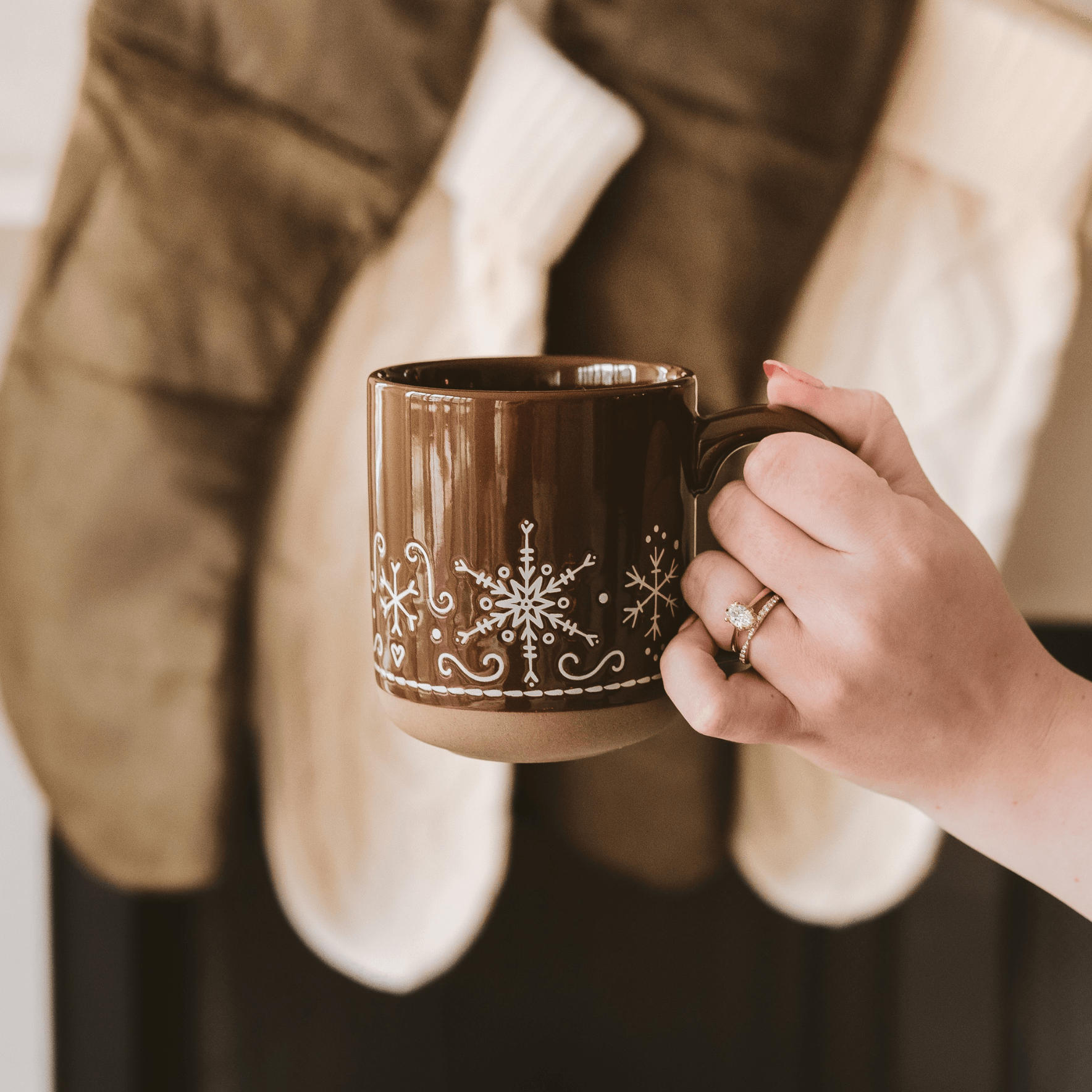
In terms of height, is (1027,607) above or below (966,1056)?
above

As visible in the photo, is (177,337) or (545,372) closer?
(545,372)

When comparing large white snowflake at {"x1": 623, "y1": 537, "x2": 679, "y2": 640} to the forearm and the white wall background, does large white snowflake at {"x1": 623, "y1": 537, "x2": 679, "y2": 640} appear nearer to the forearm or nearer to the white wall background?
the forearm

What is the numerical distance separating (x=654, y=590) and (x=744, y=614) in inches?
1.4

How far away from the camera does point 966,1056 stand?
83cm

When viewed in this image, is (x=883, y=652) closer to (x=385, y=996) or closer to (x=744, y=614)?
(x=744, y=614)

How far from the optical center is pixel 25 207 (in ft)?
2.56

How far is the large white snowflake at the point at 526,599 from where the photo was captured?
362mm

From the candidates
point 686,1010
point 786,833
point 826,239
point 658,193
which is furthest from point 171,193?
point 686,1010

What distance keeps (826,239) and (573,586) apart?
0.41 m

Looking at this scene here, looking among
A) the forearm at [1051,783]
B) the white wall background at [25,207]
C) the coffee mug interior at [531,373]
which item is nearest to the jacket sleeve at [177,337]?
the white wall background at [25,207]

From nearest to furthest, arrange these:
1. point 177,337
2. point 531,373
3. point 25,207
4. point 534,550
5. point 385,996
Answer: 1. point 534,550
2. point 531,373
3. point 177,337
4. point 25,207
5. point 385,996

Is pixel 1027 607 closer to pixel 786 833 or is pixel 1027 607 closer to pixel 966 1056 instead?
pixel 786 833

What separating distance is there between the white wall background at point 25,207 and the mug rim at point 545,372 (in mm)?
439

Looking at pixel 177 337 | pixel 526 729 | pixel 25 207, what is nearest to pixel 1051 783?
pixel 526 729
